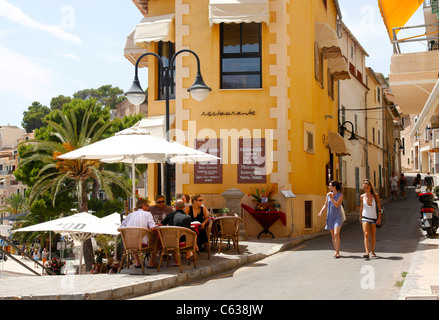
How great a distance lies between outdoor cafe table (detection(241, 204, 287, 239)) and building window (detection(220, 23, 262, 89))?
440 cm

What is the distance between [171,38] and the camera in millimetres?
19281

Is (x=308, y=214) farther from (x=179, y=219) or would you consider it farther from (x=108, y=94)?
(x=108, y=94)

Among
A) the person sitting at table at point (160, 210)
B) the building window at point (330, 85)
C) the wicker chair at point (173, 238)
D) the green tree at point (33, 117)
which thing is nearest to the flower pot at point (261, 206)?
the person sitting at table at point (160, 210)

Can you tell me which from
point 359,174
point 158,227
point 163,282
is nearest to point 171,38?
point 158,227

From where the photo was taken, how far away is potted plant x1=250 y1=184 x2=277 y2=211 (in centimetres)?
1755

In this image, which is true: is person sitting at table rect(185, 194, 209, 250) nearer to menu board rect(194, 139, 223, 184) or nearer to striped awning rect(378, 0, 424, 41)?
menu board rect(194, 139, 223, 184)

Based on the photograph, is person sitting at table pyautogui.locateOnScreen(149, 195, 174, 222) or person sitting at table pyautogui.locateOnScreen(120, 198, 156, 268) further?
person sitting at table pyautogui.locateOnScreen(149, 195, 174, 222)

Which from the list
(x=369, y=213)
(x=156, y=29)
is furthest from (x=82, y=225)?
(x=369, y=213)

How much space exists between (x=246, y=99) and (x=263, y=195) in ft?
11.1

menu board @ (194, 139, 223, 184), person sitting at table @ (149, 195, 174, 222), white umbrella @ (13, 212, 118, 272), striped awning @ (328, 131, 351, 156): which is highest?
striped awning @ (328, 131, 351, 156)

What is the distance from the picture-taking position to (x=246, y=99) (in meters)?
18.4

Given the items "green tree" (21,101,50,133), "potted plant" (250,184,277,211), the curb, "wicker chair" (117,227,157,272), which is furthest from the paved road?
"green tree" (21,101,50,133)

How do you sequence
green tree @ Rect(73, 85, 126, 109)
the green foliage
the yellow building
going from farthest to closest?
green tree @ Rect(73, 85, 126, 109), the green foliage, the yellow building

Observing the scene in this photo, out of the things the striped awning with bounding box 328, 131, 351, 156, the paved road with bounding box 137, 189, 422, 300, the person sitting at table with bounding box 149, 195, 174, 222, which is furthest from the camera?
the striped awning with bounding box 328, 131, 351, 156
